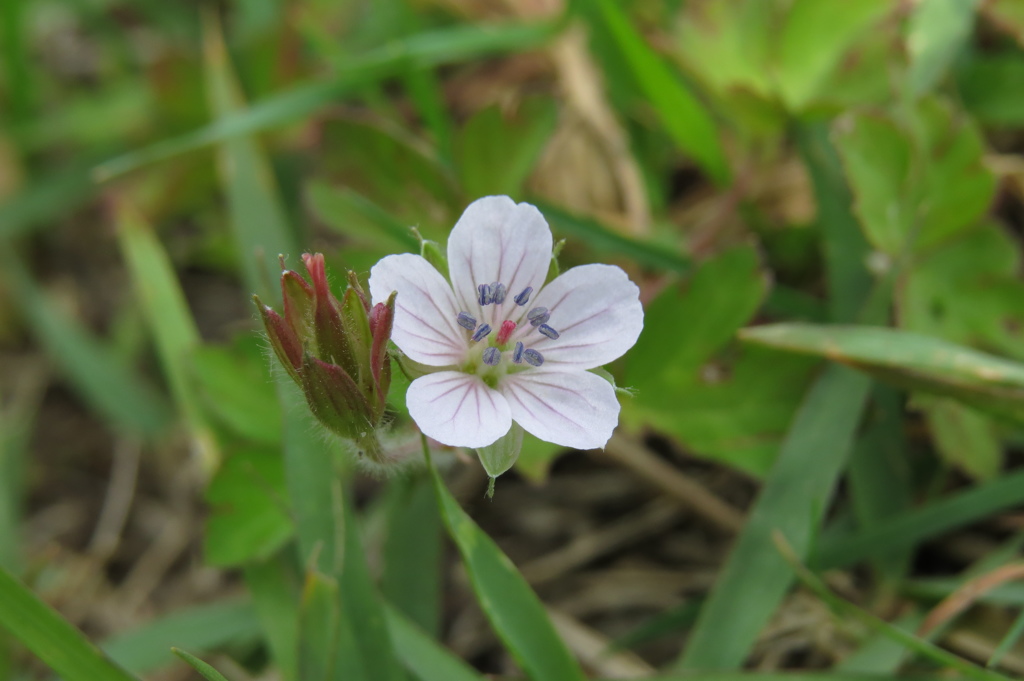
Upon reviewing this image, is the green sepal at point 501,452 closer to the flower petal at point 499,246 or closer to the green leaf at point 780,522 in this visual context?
the flower petal at point 499,246

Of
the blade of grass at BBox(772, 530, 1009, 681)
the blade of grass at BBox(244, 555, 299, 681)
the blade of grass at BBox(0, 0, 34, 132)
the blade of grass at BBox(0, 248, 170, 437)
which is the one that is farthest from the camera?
the blade of grass at BBox(0, 0, 34, 132)

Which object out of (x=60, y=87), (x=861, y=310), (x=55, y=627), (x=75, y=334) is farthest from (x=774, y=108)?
(x=60, y=87)

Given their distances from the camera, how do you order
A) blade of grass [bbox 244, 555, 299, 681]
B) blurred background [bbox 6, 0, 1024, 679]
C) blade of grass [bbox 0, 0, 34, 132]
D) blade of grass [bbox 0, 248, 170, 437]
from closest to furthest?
1. blade of grass [bbox 244, 555, 299, 681]
2. blurred background [bbox 6, 0, 1024, 679]
3. blade of grass [bbox 0, 248, 170, 437]
4. blade of grass [bbox 0, 0, 34, 132]

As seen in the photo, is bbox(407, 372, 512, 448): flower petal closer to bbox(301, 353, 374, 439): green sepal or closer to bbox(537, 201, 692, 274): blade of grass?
bbox(301, 353, 374, 439): green sepal

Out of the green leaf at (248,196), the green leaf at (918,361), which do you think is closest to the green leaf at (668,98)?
the green leaf at (918,361)

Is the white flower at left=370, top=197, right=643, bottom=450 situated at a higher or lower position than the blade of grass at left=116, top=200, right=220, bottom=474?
higher

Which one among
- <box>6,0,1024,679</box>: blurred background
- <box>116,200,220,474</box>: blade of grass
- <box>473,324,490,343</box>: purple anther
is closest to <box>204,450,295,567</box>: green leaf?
<box>6,0,1024,679</box>: blurred background

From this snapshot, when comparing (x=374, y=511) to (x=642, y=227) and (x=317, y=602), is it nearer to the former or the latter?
(x=317, y=602)
